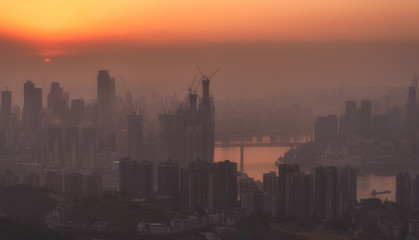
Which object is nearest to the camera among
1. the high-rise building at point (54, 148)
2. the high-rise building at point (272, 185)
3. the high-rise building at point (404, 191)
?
the high-rise building at point (272, 185)

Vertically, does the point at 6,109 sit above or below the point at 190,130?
above

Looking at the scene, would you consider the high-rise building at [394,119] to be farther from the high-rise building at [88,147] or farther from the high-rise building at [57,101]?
the high-rise building at [57,101]

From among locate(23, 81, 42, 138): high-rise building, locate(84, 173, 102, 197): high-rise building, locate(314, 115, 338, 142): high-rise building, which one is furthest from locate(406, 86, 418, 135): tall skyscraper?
locate(84, 173, 102, 197): high-rise building

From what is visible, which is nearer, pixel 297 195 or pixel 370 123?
pixel 297 195

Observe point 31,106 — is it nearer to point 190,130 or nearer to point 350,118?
point 190,130

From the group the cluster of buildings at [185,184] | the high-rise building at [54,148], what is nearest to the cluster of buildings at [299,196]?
the cluster of buildings at [185,184]

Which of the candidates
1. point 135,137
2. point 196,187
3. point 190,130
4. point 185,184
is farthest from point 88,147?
point 196,187
